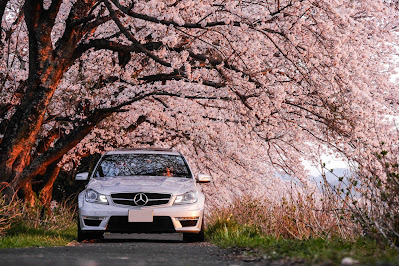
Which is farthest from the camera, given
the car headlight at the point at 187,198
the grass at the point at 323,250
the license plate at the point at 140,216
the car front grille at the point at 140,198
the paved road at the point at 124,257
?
the car headlight at the point at 187,198

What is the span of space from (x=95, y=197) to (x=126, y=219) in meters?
0.68

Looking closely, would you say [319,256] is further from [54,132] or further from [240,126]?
[54,132]

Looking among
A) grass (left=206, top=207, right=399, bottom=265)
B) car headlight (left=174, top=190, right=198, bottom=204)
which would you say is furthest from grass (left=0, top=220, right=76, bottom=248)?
grass (left=206, top=207, right=399, bottom=265)

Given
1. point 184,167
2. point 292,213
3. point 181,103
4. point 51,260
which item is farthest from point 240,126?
point 51,260

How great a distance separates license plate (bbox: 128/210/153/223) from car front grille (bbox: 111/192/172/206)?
17 centimetres

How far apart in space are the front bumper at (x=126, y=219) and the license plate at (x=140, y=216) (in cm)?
5

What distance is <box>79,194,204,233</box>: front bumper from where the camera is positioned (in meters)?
9.75

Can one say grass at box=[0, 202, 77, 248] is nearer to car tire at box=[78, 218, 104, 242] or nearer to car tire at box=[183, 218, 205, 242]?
car tire at box=[78, 218, 104, 242]

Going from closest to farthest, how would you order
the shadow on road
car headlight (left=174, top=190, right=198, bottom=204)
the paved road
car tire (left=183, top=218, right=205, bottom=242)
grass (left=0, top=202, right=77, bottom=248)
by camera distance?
the paved road < grass (left=0, top=202, right=77, bottom=248) < car headlight (left=174, top=190, right=198, bottom=204) < car tire (left=183, top=218, right=205, bottom=242) < the shadow on road

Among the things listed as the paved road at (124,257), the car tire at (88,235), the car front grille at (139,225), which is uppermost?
the car front grille at (139,225)

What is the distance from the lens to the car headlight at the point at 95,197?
9.93 m

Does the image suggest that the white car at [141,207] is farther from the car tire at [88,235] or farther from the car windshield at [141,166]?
the car windshield at [141,166]

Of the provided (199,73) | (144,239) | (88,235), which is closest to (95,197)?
(88,235)

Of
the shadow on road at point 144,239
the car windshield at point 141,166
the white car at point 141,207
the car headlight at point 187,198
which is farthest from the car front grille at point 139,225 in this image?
the car windshield at point 141,166
